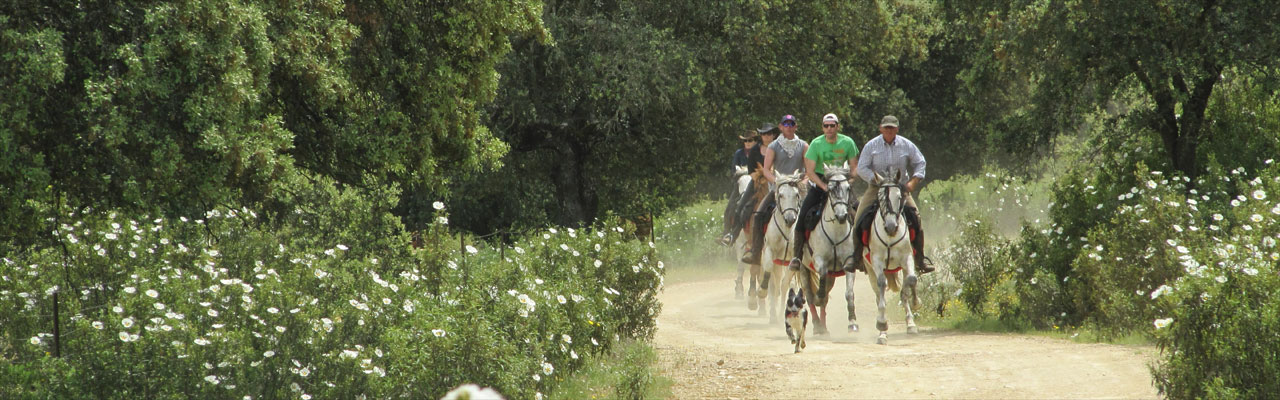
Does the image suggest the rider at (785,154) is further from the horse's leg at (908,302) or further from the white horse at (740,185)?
the horse's leg at (908,302)

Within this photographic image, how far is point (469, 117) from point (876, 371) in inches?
205

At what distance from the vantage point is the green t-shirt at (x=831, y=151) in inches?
554

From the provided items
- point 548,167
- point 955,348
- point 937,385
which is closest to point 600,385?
point 937,385

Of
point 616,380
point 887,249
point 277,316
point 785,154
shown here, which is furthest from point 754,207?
point 277,316

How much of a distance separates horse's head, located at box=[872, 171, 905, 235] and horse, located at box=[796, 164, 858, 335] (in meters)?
0.38

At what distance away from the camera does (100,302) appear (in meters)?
9.70

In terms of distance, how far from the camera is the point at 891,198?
1346cm

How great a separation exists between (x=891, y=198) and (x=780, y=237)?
298 centimetres

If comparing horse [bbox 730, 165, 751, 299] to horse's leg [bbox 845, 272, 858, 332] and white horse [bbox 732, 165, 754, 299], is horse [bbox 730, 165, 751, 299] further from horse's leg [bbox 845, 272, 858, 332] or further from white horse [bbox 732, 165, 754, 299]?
horse's leg [bbox 845, 272, 858, 332]

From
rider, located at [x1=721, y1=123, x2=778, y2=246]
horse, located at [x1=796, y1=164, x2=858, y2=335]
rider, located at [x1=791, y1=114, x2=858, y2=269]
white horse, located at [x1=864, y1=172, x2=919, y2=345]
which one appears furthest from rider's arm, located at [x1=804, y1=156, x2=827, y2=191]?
rider, located at [x1=721, y1=123, x2=778, y2=246]

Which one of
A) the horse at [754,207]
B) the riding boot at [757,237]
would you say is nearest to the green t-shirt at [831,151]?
the riding boot at [757,237]

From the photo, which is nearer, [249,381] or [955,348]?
[249,381]

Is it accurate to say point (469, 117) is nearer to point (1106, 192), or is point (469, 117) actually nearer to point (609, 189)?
point (1106, 192)

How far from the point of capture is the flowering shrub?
8.01 meters
